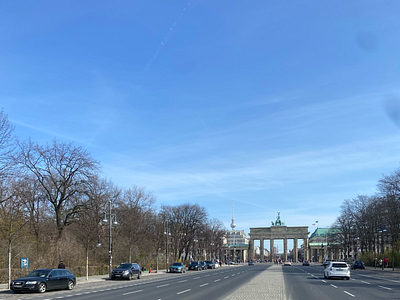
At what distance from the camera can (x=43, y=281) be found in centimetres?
2506

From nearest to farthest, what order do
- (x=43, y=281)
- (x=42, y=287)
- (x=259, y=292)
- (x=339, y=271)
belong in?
(x=259, y=292) < (x=42, y=287) < (x=43, y=281) < (x=339, y=271)

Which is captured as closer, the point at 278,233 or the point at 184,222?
the point at 184,222

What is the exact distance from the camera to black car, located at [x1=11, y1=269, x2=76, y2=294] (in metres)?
23.8

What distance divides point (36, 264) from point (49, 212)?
1732 cm

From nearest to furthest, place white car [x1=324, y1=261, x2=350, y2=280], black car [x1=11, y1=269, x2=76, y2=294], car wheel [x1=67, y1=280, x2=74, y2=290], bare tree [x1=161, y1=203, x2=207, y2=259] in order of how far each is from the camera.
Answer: black car [x1=11, y1=269, x2=76, y2=294] < car wheel [x1=67, y1=280, x2=74, y2=290] < white car [x1=324, y1=261, x2=350, y2=280] < bare tree [x1=161, y1=203, x2=207, y2=259]

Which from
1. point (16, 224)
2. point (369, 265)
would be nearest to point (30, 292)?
point (16, 224)

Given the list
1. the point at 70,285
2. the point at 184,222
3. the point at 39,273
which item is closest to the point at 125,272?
the point at 70,285

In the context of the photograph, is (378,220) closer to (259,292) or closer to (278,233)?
(259,292)

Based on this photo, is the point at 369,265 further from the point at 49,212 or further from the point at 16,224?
the point at 16,224

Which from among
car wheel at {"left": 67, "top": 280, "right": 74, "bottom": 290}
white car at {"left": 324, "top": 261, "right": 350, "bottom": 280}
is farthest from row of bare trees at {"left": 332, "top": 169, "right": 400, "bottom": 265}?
car wheel at {"left": 67, "top": 280, "right": 74, "bottom": 290}

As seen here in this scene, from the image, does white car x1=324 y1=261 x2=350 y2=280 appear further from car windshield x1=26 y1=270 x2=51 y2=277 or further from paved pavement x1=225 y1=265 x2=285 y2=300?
car windshield x1=26 y1=270 x2=51 y2=277

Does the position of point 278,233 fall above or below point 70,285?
below

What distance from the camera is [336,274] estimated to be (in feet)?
116

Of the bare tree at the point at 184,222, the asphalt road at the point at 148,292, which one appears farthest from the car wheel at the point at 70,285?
the bare tree at the point at 184,222
